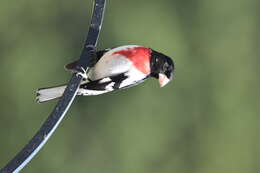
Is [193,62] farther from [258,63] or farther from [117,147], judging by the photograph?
[117,147]

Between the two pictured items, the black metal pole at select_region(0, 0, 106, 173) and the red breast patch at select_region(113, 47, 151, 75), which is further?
the red breast patch at select_region(113, 47, 151, 75)

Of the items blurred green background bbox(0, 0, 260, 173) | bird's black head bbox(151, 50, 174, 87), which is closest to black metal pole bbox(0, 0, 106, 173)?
bird's black head bbox(151, 50, 174, 87)

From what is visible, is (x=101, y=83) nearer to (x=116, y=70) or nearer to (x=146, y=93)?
(x=116, y=70)

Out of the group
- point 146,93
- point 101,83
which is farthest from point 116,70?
point 146,93

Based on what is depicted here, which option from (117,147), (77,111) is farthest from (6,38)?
(117,147)

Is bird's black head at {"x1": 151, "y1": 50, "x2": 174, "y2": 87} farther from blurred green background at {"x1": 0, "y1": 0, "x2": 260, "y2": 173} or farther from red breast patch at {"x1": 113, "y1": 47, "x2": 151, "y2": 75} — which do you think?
blurred green background at {"x1": 0, "y1": 0, "x2": 260, "y2": 173}

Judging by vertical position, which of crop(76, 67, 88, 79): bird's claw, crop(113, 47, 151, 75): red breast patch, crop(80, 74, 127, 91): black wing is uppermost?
crop(76, 67, 88, 79): bird's claw

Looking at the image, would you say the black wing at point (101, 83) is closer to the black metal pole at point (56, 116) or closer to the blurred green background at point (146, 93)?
the black metal pole at point (56, 116)
